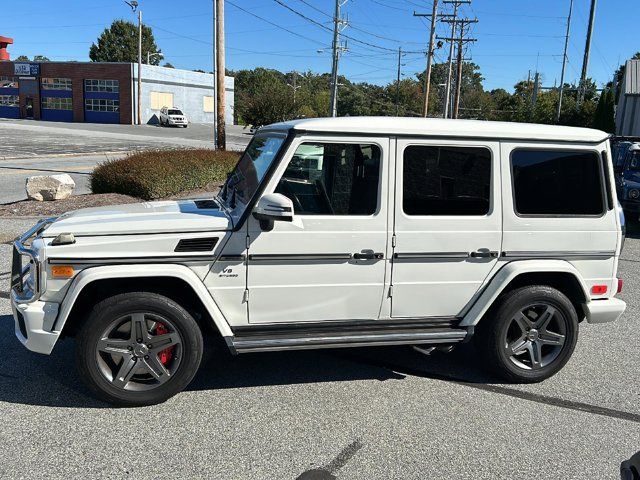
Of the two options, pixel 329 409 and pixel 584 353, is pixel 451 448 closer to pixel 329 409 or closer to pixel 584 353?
pixel 329 409

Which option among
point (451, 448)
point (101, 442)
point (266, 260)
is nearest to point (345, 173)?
point (266, 260)

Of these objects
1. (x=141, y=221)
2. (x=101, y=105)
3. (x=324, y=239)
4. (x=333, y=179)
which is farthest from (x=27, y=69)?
(x=324, y=239)

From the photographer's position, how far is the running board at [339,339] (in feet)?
13.0

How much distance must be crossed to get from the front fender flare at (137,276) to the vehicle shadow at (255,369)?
2.09ft

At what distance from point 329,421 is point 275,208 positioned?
4.78 feet

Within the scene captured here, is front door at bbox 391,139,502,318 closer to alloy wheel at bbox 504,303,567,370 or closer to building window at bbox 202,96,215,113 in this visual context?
alloy wheel at bbox 504,303,567,370

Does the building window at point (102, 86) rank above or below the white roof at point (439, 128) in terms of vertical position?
above

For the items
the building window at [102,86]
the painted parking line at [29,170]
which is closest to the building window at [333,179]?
the painted parking line at [29,170]

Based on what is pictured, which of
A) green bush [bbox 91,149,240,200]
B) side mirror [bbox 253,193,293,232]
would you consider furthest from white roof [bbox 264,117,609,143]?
green bush [bbox 91,149,240,200]

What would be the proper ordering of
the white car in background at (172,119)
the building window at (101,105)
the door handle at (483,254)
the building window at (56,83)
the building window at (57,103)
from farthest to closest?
the building window at (57,103), the building window at (56,83), the building window at (101,105), the white car in background at (172,119), the door handle at (483,254)

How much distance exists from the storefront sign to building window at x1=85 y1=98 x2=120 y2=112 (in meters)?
6.77

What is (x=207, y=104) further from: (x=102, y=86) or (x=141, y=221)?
(x=141, y=221)

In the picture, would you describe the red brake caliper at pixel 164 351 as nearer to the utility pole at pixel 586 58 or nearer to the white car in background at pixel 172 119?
the utility pole at pixel 586 58

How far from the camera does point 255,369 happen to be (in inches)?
183
